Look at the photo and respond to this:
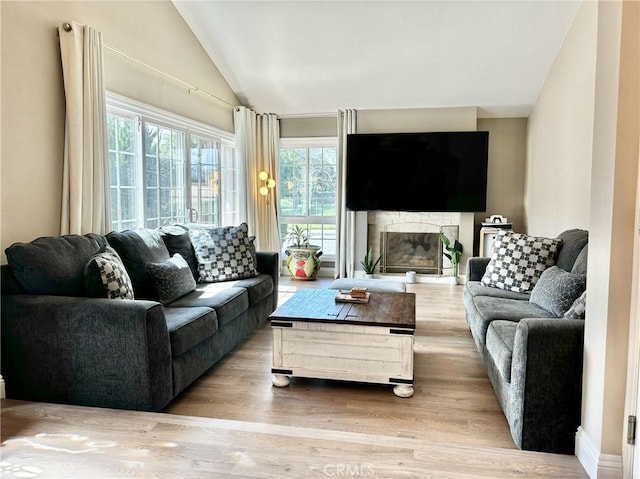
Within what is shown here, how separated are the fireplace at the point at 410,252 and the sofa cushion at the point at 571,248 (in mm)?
2885

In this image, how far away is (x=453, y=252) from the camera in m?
6.35

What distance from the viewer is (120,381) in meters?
2.46

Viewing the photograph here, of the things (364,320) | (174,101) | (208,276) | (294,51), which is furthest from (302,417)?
(294,51)

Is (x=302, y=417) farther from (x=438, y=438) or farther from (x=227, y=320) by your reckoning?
(x=227, y=320)

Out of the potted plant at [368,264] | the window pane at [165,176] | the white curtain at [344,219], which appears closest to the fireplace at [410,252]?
the potted plant at [368,264]

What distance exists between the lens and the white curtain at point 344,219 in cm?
654

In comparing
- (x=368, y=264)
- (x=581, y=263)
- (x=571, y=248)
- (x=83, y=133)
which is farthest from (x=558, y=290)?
(x=368, y=264)

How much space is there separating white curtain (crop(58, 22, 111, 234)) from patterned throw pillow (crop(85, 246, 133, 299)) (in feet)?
1.97

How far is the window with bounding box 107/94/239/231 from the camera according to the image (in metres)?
4.06

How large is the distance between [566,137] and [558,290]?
241 centimetres

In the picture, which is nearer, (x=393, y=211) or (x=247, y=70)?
(x=247, y=70)

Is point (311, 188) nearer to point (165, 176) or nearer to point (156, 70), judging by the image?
point (165, 176)

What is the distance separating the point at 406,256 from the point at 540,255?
10.0ft

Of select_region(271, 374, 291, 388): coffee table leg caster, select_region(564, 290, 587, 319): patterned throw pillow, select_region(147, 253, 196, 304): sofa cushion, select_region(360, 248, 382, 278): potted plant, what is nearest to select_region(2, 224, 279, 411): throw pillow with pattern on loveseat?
select_region(147, 253, 196, 304): sofa cushion
